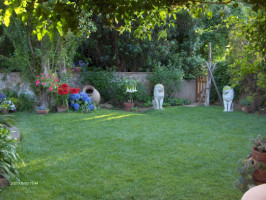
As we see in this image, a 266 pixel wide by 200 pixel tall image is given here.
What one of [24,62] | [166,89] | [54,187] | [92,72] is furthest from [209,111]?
[54,187]

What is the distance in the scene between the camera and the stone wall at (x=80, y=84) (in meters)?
9.37

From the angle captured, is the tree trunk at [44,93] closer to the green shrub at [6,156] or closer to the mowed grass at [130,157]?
the mowed grass at [130,157]

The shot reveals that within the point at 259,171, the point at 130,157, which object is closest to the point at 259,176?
the point at 259,171

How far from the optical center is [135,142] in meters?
5.45

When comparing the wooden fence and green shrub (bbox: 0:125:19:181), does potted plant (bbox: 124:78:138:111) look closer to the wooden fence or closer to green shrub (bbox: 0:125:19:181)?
the wooden fence

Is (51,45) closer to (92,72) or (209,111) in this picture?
(92,72)

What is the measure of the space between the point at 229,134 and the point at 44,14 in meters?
5.34

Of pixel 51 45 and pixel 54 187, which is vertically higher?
pixel 51 45

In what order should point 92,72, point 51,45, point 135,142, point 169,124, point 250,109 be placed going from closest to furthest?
point 135,142, point 169,124, point 51,45, point 250,109, point 92,72

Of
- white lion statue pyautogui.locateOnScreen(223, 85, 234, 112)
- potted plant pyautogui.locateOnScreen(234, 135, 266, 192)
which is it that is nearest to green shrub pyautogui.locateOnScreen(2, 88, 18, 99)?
white lion statue pyautogui.locateOnScreen(223, 85, 234, 112)

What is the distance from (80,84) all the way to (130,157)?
6989mm

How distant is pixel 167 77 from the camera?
1151cm

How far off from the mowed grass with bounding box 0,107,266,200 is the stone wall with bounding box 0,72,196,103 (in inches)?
81.0

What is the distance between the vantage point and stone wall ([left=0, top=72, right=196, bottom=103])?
937cm
